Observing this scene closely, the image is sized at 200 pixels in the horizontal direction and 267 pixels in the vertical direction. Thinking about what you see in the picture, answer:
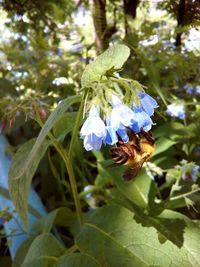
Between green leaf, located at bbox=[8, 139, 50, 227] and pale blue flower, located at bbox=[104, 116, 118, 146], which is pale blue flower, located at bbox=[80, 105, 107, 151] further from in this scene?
green leaf, located at bbox=[8, 139, 50, 227]

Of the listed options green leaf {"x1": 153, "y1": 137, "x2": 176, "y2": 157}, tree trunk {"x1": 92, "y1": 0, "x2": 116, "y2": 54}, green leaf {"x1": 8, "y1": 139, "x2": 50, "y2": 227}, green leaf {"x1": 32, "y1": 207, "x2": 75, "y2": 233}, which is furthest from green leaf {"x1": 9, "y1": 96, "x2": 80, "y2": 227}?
tree trunk {"x1": 92, "y1": 0, "x2": 116, "y2": 54}

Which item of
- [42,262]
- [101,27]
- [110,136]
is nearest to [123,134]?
[110,136]

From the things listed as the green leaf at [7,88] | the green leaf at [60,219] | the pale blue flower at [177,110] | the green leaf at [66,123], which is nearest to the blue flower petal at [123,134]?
the green leaf at [66,123]

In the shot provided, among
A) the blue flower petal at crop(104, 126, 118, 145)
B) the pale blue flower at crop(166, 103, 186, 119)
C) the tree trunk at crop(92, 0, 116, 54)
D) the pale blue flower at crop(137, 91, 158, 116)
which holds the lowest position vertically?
the pale blue flower at crop(166, 103, 186, 119)

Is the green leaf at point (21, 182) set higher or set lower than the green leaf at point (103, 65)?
lower

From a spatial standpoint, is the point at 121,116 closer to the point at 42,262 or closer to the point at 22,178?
the point at 22,178

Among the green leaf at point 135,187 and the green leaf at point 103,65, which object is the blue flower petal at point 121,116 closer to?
the green leaf at point 103,65
